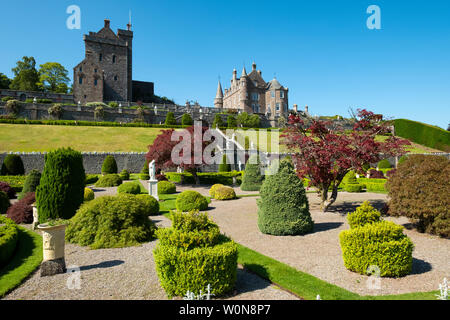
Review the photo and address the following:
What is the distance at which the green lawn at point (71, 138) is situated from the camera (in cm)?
3089

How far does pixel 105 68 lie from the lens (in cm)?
5731

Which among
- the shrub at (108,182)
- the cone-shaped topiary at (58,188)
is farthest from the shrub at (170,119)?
the cone-shaped topiary at (58,188)

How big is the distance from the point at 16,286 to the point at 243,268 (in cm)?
492

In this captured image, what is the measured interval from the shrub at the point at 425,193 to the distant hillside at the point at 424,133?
159 ft

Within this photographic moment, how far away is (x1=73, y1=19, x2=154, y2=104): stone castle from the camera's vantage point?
54312 mm

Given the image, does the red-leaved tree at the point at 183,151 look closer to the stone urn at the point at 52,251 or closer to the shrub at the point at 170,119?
the stone urn at the point at 52,251

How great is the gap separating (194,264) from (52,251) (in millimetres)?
3757

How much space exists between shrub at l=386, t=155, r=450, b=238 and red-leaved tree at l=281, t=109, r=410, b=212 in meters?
1.89

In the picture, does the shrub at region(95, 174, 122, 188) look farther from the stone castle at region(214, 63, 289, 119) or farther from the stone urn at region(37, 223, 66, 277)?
the stone castle at region(214, 63, 289, 119)

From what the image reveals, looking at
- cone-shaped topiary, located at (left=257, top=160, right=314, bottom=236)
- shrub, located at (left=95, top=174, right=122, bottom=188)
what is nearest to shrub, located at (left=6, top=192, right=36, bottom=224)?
shrub, located at (left=95, top=174, right=122, bottom=188)

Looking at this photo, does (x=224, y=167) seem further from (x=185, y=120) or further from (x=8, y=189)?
(x=185, y=120)

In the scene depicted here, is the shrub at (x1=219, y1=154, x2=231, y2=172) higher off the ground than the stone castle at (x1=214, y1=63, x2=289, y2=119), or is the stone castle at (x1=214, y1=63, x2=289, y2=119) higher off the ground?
the stone castle at (x1=214, y1=63, x2=289, y2=119)
